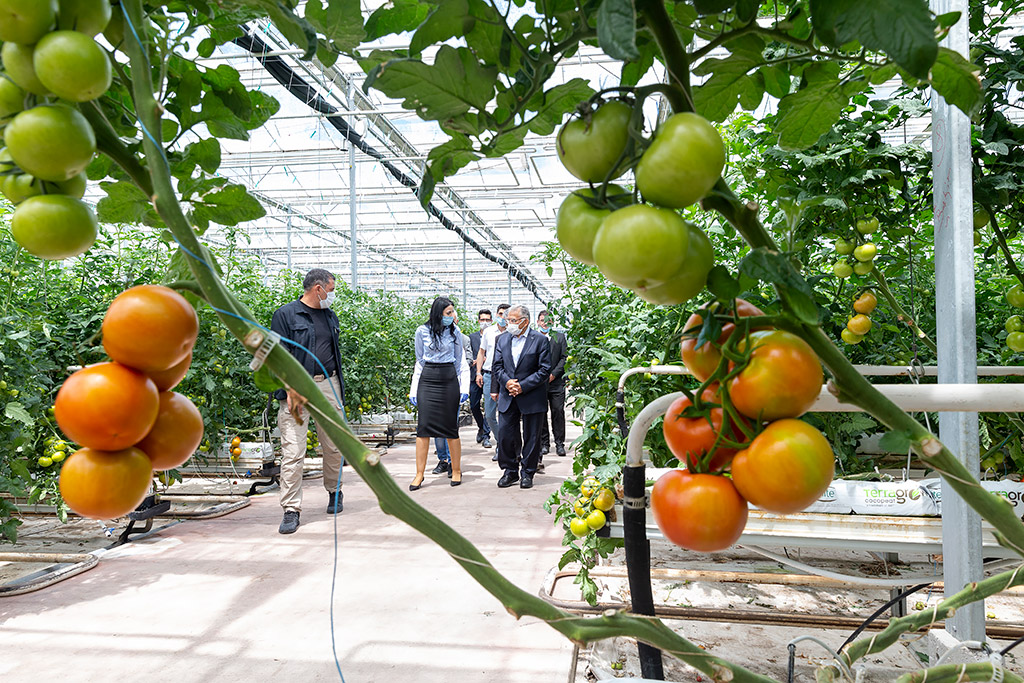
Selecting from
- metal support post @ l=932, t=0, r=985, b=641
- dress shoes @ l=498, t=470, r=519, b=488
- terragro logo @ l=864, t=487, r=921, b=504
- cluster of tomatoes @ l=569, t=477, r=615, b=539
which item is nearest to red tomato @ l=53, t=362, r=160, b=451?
metal support post @ l=932, t=0, r=985, b=641

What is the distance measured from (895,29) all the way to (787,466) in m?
0.26

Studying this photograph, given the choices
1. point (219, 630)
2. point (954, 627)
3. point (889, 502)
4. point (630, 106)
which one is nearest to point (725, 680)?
point (630, 106)

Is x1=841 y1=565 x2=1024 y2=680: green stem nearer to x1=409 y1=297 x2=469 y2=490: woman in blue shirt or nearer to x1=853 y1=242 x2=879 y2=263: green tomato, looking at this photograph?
→ x1=853 y1=242 x2=879 y2=263: green tomato

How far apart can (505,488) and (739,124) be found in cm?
384

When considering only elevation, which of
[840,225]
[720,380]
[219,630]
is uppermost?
[840,225]

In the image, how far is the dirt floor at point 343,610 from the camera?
8.33 ft

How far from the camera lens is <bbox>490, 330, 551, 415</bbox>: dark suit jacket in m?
5.79

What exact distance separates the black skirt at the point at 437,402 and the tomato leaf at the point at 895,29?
5.51 metres

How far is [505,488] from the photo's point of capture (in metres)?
5.78

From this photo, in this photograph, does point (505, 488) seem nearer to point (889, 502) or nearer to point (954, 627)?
point (889, 502)

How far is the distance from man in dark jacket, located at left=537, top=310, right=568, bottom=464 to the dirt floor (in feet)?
6.70

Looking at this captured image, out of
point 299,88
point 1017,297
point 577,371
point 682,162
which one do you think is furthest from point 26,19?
point 299,88

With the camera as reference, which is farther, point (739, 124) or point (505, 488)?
point (505, 488)

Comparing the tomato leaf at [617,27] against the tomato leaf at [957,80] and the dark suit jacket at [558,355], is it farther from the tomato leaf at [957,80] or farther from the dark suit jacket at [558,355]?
the dark suit jacket at [558,355]
